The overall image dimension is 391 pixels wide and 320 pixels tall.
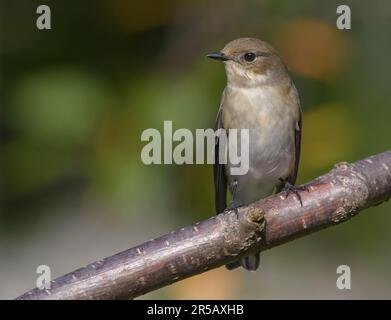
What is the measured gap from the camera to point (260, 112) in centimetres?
451

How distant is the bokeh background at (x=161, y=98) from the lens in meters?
4.29

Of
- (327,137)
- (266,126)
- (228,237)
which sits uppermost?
(266,126)

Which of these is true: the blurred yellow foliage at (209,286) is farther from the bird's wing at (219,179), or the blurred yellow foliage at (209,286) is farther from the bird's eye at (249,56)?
the bird's eye at (249,56)

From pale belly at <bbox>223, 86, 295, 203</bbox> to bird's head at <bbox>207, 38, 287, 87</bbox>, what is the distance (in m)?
0.08

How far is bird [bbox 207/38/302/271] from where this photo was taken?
445 centimetres

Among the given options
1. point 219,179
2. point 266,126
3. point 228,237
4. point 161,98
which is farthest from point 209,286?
point 228,237

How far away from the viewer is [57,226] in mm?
5496

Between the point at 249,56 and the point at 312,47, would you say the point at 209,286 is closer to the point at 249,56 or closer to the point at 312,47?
the point at 249,56

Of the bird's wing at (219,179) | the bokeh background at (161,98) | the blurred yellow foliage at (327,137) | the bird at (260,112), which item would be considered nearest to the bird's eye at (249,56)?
the bird at (260,112)

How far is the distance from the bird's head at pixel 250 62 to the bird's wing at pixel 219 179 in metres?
0.21

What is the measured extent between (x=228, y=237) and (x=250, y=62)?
1.69m

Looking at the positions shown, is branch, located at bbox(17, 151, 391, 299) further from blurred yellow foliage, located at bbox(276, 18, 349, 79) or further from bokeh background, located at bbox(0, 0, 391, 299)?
blurred yellow foliage, located at bbox(276, 18, 349, 79)

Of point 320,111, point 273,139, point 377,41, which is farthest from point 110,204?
point 377,41

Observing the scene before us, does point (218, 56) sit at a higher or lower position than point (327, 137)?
higher
